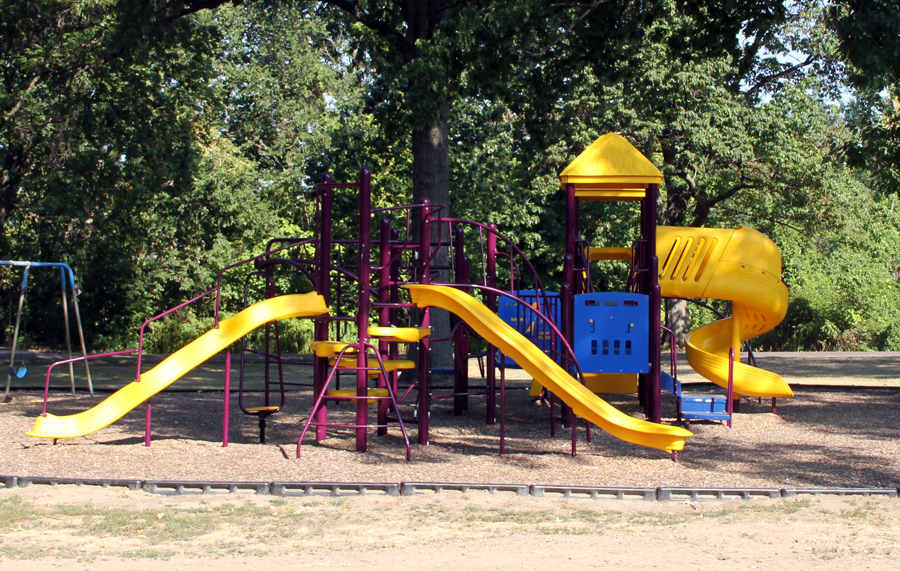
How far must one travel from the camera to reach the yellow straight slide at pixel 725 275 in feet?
34.6

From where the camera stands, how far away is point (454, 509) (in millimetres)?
6043

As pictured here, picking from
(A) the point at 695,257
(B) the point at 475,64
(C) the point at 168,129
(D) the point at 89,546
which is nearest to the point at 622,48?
(B) the point at 475,64

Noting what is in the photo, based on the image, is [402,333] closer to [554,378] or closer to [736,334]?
[554,378]

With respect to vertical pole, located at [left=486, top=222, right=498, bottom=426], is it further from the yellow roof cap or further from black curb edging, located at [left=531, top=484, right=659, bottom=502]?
black curb edging, located at [left=531, top=484, right=659, bottom=502]

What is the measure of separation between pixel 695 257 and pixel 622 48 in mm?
4673

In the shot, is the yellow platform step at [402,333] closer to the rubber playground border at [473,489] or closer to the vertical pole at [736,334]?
the rubber playground border at [473,489]

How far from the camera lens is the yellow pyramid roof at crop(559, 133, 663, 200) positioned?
9.99 m

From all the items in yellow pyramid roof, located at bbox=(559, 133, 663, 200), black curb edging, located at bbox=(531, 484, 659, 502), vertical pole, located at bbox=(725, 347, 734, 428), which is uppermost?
yellow pyramid roof, located at bbox=(559, 133, 663, 200)

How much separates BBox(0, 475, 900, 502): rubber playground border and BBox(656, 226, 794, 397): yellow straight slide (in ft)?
13.5

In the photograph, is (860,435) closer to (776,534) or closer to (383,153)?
(776,534)

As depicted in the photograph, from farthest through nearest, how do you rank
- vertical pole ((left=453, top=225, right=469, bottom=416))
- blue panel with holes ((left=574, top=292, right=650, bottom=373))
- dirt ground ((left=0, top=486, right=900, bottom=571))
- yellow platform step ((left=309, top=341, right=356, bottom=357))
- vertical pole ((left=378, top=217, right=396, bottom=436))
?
vertical pole ((left=453, top=225, right=469, bottom=416)) → blue panel with holes ((left=574, top=292, right=650, bottom=373)) → vertical pole ((left=378, top=217, right=396, bottom=436)) → yellow platform step ((left=309, top=341, right=356, bottom=357)) → dirt ground ((left=0, top=486, right=900, bottom=571))

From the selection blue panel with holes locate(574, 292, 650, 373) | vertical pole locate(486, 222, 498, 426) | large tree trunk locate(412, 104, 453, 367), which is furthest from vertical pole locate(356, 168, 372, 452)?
large tree trunk locate(412, 104, 453, 367)

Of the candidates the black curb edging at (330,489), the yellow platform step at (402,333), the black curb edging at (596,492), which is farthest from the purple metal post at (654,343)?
the black curb edging at (330,489)

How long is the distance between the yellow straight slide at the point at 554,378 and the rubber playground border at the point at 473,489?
930 mm
